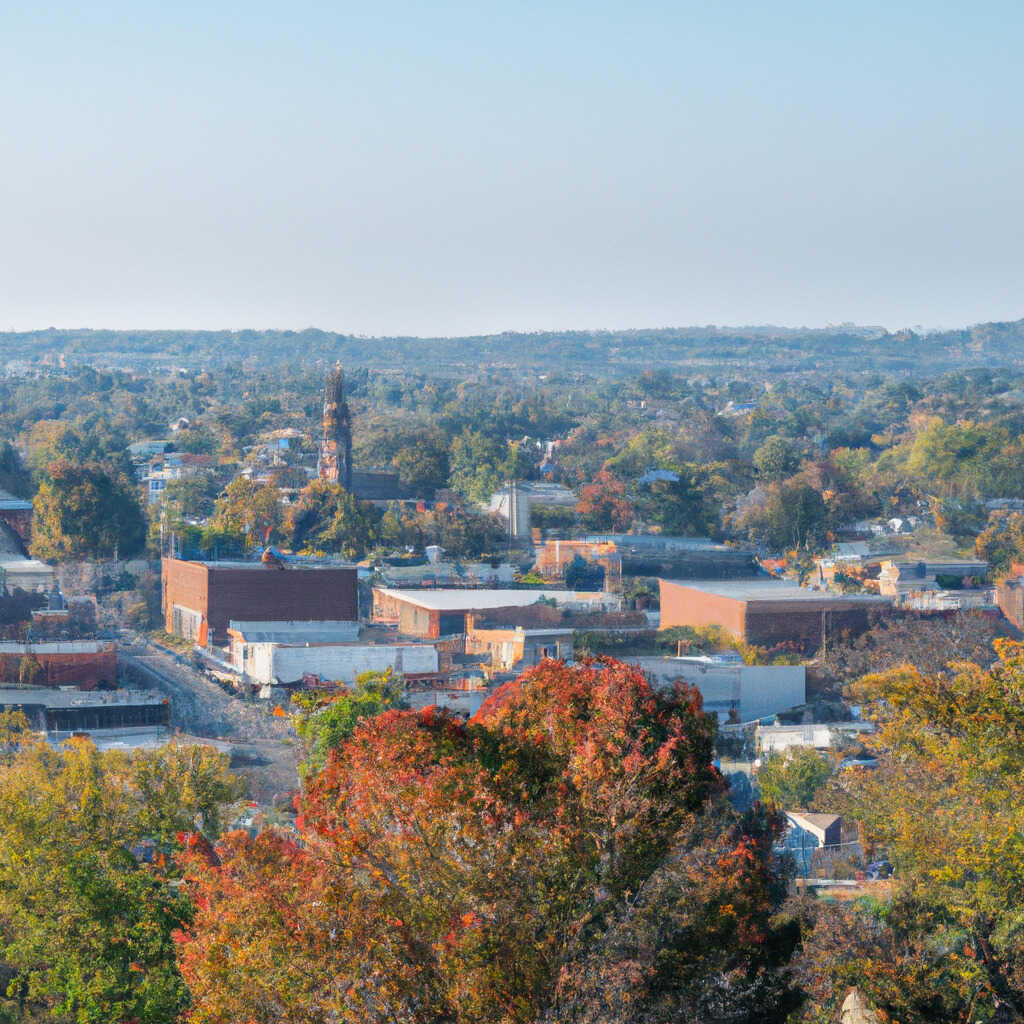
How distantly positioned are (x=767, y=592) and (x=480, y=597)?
6.72m

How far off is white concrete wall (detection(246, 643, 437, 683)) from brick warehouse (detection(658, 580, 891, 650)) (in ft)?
25.1

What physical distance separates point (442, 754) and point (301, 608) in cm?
2600

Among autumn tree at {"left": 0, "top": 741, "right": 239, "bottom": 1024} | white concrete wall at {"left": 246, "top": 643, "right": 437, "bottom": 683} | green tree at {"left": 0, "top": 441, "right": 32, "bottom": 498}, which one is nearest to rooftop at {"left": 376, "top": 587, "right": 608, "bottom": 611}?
white concrete wall at {"left": 246, "top": 643, "right": 437, "bottom": 683}

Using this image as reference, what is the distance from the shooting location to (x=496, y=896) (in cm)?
1074

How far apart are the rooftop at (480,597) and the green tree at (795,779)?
13.7m

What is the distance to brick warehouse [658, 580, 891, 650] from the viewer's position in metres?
37.7

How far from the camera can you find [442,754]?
12.9 metres

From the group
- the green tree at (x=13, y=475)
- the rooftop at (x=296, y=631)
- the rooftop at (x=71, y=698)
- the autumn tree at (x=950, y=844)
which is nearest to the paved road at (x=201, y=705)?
the rooftop at (x=71, y=698)

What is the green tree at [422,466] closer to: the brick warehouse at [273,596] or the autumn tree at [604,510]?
the autumn tree at [604,510]

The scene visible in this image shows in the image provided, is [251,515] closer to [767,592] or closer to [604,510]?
[604,510]

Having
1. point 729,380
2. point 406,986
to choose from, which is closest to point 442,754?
point 406,986

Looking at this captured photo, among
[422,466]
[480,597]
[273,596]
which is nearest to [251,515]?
[422,466]

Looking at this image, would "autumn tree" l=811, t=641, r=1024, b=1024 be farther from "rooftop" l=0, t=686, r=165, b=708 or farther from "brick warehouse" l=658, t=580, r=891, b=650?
"brick warehouse" l=658, t=580, r=891, b=650

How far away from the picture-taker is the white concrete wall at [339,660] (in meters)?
33.1
